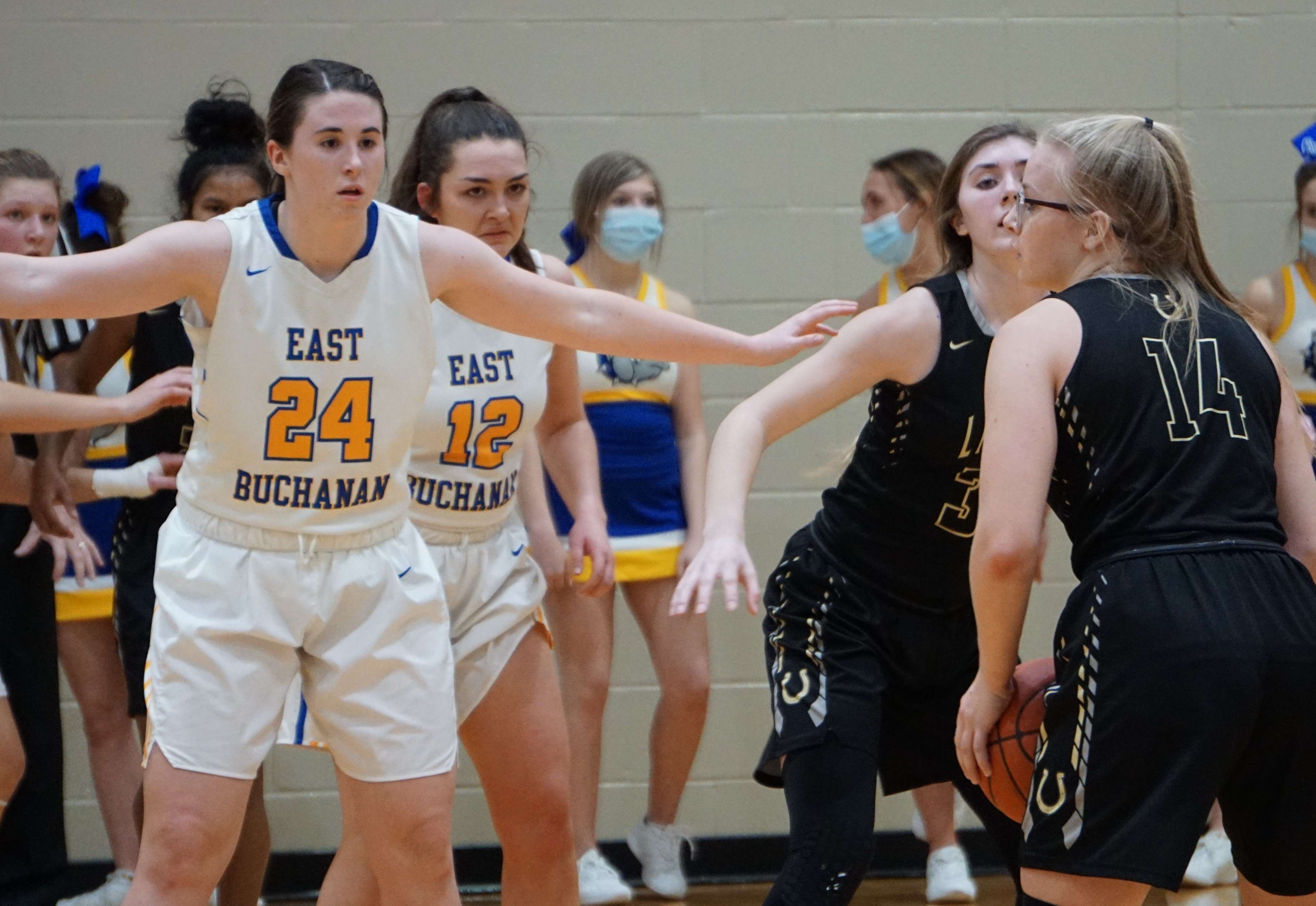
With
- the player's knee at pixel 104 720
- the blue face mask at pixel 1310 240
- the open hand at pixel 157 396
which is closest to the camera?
the open hand at pixel 157 396

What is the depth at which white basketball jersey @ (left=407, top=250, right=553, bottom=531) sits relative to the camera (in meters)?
2.71

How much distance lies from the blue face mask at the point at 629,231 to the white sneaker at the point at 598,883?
167 cm

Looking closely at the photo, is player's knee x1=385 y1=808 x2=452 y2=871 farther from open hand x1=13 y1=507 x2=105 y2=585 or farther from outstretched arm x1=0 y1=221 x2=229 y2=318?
open hand x1=13 y1=507 x2=105 y2=585

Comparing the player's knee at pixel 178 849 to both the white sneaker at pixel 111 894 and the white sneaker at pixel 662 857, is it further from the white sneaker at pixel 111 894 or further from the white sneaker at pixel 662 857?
the white sneaker at pixel 662 857

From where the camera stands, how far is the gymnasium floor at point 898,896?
398 centimetres

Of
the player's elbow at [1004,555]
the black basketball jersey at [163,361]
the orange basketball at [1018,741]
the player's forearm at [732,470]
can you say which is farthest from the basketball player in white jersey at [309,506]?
the black basketball jersey at [163,361]

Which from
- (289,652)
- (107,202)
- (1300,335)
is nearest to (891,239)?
(1300,335)

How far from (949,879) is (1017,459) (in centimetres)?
237

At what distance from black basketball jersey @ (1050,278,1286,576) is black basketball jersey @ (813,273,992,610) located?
53cm

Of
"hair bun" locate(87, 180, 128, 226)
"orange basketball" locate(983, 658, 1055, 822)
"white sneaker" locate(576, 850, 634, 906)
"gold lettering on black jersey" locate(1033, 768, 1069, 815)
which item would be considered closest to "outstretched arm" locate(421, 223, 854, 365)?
"orange basketball" locate(983, 658, 1055, 822)

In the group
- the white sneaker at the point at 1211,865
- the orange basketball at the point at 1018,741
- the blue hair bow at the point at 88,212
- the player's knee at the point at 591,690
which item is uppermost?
the blue hair bow at the point at 88,212

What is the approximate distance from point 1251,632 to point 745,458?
76 centimetres

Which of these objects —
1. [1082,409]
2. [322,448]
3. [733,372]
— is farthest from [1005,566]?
[733,372]

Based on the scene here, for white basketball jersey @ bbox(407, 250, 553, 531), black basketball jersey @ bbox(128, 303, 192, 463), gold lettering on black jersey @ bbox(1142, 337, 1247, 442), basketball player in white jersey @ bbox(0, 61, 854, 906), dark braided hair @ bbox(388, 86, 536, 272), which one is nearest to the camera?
gold lettering on black jersey @ bbox(1142, 337, 1247, 442)
